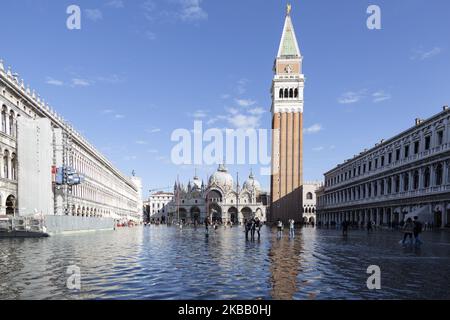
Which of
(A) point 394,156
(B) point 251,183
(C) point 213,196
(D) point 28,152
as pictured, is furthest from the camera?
(B) point 251,183

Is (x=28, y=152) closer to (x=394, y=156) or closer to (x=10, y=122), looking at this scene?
(x=10, y=122)

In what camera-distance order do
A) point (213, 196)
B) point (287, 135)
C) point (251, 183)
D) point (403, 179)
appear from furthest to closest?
point (251, 183)
point (213, 196)
point (287, 135)
point (403, 179)

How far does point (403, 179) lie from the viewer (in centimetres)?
4684

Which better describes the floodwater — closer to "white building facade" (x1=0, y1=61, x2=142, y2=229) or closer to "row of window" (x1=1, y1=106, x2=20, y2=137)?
"white building facade" (x1=0, y1=61, x2=142, y2=229)

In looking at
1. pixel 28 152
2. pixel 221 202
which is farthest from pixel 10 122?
pixel 221 202

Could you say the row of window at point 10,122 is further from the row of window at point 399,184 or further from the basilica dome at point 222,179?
the basilica dome at point 222,179

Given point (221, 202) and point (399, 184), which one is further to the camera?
point (221, 202)

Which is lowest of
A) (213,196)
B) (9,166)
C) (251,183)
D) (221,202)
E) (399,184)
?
(221,202)

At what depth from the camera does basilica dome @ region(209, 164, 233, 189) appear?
5651 inches

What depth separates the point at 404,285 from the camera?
893 centimetres

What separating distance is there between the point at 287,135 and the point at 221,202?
60.9 metres

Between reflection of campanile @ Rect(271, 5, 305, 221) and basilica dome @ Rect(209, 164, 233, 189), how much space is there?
56140 millimetres

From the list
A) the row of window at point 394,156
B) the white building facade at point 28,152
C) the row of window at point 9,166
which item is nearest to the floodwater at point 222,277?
the white building facade at point 28,152

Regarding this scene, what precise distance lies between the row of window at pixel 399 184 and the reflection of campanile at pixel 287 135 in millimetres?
13984
